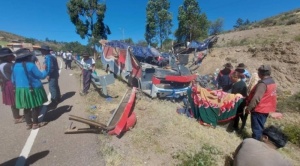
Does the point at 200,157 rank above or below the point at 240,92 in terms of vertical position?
below

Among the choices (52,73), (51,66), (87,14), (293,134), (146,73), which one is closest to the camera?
(293,134)

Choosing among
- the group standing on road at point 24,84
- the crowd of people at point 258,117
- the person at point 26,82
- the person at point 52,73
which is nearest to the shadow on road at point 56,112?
the group standing on road at point 24,84

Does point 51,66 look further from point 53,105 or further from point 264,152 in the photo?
point 264,152

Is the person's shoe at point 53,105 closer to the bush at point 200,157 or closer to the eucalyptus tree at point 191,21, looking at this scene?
the bush at point 200,157

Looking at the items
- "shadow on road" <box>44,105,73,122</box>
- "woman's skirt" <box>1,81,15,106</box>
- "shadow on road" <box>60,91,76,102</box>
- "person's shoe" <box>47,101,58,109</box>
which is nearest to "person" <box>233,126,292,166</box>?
"shadow on road" <box>44,105,73,122</box>

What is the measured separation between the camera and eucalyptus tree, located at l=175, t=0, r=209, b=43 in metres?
33.8

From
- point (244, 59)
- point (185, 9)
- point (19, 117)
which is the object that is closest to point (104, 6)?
point (185, 9)

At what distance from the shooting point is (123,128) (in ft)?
15.1

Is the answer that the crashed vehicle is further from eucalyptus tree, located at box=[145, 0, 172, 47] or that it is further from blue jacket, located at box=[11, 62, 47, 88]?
eucalyptus tree, located at box=[145, 0, 172, 47]

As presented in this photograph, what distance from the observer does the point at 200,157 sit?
3.71m

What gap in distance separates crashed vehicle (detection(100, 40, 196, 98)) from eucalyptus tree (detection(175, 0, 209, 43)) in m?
22.1

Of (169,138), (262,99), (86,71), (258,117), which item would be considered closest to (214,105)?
(258,117)

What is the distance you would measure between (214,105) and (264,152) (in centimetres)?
338

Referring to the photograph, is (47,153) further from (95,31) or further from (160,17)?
(160,17)
